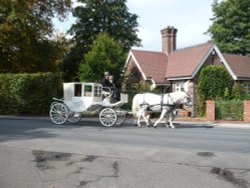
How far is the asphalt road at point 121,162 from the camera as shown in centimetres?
759

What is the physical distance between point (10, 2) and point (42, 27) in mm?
4193

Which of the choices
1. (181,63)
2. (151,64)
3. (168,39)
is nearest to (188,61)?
(181,63)

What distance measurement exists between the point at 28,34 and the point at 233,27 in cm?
3069

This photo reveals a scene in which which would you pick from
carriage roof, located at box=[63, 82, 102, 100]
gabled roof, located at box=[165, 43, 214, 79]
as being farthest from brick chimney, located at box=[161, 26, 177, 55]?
carriage roof, located at box=[63, 82, 102, 100]

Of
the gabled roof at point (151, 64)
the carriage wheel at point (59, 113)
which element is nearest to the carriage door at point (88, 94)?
the carriage wheel at point (59, 113)

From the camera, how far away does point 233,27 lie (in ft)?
178

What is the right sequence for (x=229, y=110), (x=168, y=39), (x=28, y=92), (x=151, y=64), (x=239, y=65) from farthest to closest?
(x=168, y=39) → (x=239, y=65) → (x=151, y=64) → (x=28, y=92) → (x=229, y=110)

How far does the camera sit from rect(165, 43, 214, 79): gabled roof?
112 ft

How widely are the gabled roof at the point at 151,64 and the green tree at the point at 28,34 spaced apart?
8.24 metres

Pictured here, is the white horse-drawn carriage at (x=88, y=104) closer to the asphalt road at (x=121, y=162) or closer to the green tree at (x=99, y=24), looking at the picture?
the asphalt road at (x=121, y=162)

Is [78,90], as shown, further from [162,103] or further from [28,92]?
[28,92]

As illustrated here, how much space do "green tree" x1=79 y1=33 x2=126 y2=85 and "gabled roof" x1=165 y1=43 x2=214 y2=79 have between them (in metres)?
6.46

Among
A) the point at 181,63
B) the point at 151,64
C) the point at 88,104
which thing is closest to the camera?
the point at 88,104

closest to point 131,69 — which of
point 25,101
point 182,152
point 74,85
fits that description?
point 25,101
